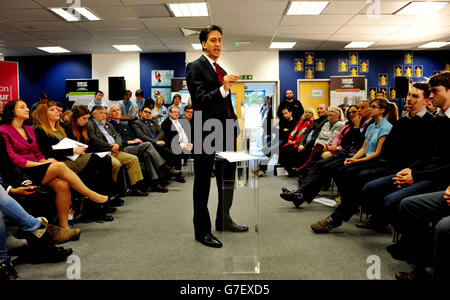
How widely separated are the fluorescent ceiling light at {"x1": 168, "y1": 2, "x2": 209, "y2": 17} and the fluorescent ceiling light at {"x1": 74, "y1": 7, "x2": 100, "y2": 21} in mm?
1406

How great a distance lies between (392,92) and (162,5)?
268 inches

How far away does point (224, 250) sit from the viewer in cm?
199

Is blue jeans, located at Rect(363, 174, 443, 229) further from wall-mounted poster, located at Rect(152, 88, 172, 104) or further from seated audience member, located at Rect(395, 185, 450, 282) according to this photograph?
wall-mounted poster, located at Rect(152, 88, 172, 104)

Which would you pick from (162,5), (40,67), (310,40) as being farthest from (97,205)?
(40,67)

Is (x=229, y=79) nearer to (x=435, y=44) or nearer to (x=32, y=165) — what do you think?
(x=32, y=165)

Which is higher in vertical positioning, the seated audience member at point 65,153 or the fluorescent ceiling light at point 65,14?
the fluorescent ceiling light at point 65,14

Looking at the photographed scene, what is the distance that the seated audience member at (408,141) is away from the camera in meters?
2.38

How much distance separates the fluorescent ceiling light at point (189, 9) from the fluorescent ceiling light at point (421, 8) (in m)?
3.31

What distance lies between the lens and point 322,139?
4594mm

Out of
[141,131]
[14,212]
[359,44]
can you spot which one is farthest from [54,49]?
[14,212]

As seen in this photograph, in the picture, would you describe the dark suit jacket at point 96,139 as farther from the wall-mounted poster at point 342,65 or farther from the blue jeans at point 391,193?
the wall-mounted poster at point 342,65

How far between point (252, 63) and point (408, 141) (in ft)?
23.0

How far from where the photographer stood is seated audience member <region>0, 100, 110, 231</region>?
260cm

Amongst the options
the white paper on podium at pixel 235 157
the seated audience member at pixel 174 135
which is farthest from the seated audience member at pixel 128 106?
the white paper on podium at pixel 235 157
